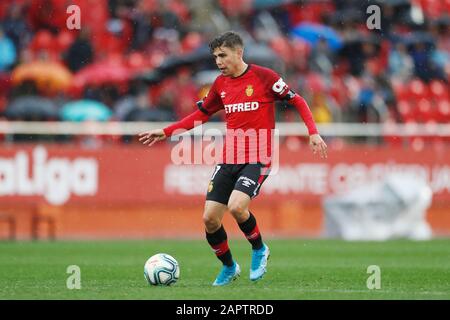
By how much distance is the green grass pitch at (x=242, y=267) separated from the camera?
361 inches

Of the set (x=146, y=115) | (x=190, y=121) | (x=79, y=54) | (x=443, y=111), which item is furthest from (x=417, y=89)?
(x=190, y=121)

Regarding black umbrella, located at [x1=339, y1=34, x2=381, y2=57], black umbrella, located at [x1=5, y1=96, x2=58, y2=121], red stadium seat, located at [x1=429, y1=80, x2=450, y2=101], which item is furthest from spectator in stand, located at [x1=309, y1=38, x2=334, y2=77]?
black umbrella, located at [x1=5, y1=96, x2=58, y2=121]

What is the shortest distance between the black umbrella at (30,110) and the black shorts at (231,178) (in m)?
9.94

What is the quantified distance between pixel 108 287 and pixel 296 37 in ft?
45.0

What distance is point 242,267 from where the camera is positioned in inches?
505

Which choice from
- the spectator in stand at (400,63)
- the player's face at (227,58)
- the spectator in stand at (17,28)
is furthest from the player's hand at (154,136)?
the spectator in stand at (400,63)

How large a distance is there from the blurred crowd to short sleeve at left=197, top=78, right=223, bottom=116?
30.7ft

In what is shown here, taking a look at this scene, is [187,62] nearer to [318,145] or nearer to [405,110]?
[405,110]

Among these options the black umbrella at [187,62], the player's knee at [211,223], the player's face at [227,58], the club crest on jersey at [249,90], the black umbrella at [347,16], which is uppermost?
the black umbrella at [347,16]

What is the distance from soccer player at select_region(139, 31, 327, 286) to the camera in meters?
10.1

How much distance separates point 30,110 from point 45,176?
1324 millimetres

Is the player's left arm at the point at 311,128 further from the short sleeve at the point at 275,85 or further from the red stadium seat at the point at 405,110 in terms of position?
the red stadium seat at the point at 405,110

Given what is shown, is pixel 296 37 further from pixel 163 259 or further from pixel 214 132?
pixel 163 259
